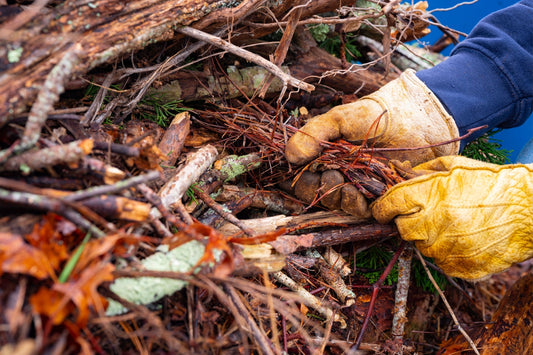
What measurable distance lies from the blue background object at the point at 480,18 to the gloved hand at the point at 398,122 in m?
1.74

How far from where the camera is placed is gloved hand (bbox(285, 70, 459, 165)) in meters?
2.05

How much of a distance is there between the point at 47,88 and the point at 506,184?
2048 millimetres

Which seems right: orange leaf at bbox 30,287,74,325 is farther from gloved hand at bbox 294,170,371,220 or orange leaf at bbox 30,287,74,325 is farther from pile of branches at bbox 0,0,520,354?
gloved hand at bbox 294,170,371,220

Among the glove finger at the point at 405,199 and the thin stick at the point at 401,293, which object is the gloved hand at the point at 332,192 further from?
the thin stick at the point at 401,293

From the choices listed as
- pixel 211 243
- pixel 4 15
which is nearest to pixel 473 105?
pixel 211 243

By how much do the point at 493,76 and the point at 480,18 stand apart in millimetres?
1613

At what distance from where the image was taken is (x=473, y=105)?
2285 millimetres

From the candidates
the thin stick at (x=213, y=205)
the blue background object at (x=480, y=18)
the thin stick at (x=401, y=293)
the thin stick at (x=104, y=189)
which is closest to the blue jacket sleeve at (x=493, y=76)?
the thin stick at (x=401, y=293)

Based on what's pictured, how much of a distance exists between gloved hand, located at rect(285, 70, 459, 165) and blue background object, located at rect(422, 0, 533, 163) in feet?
5.69

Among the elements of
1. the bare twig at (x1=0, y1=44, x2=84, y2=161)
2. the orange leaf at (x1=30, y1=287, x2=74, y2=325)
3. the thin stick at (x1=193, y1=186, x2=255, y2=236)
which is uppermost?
the bare twig at (x1=0, y1=44, x2=84, y2=161)

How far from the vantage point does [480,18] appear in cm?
Answer: 352

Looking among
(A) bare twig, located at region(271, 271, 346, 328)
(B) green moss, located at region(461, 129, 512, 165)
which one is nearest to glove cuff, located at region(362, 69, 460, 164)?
(B) green moss, located at region(461, 129, 512, 165)

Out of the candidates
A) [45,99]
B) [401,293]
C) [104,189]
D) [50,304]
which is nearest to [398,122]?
[401,293]

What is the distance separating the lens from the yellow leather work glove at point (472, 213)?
5.60 ft
